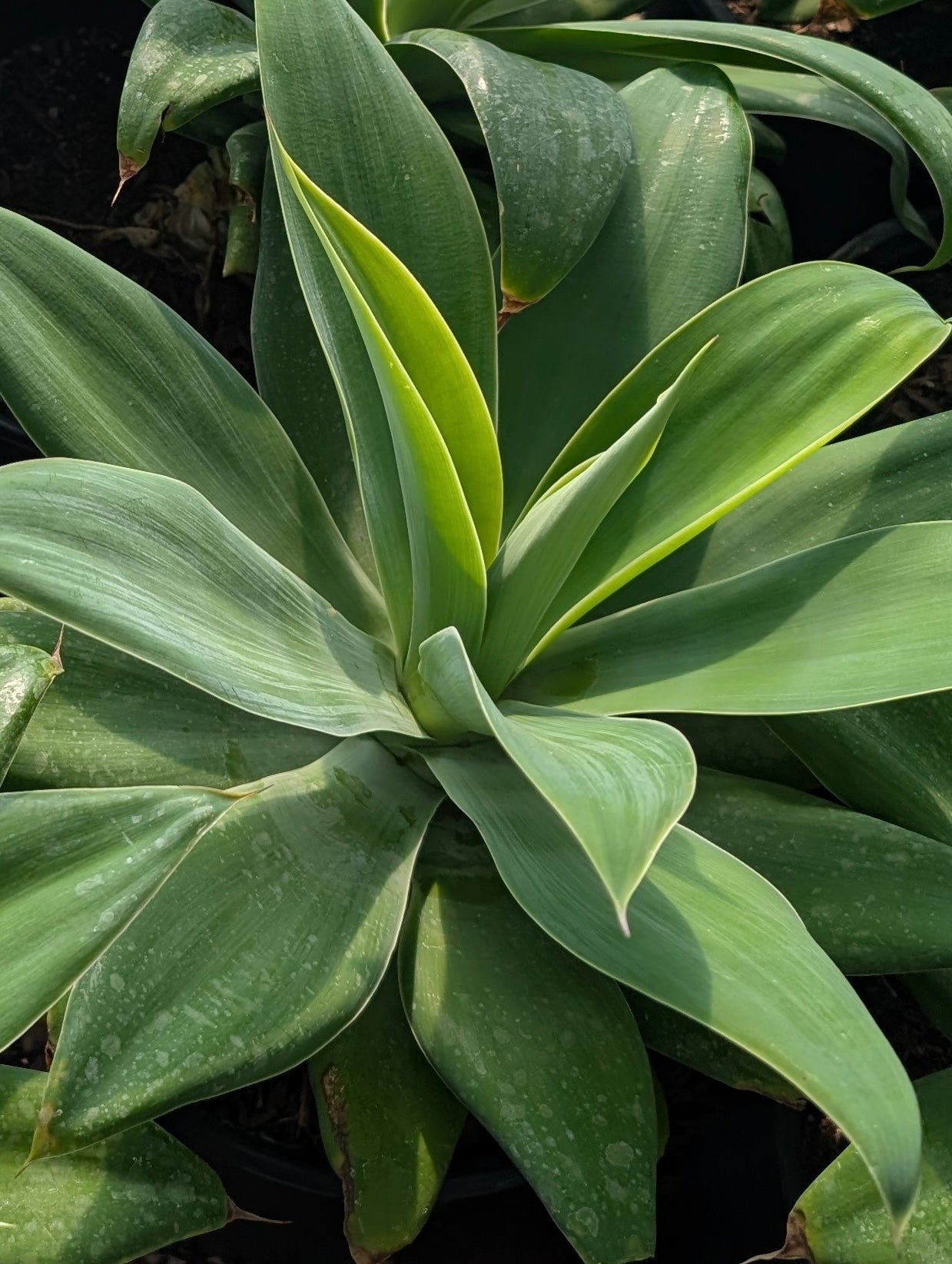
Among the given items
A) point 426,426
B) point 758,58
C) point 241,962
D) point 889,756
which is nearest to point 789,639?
point 889,756

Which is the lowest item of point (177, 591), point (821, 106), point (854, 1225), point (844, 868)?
point (854, 1225)

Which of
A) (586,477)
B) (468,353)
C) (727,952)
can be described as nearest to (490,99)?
(468,353)

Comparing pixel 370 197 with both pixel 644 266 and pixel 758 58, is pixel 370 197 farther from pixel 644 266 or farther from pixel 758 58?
pixel 758 58

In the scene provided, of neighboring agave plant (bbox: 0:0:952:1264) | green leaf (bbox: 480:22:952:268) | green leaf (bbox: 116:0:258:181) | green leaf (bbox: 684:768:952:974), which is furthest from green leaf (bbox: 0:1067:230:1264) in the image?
green leaf (bbox: 480:22:952:268)

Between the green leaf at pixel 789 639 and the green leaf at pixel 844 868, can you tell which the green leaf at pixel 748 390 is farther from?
the green leaf at pixel 844 868

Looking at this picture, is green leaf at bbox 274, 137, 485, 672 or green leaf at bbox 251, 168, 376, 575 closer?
green leaf at bbox 274, 137, 485, 672

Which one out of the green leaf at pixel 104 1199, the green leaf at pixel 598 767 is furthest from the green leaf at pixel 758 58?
the green leaf at pixel 104 1199

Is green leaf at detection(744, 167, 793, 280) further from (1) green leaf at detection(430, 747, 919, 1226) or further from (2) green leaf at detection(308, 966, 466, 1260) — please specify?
(2) green leaf at detection(308, 966, 466, 1260)
